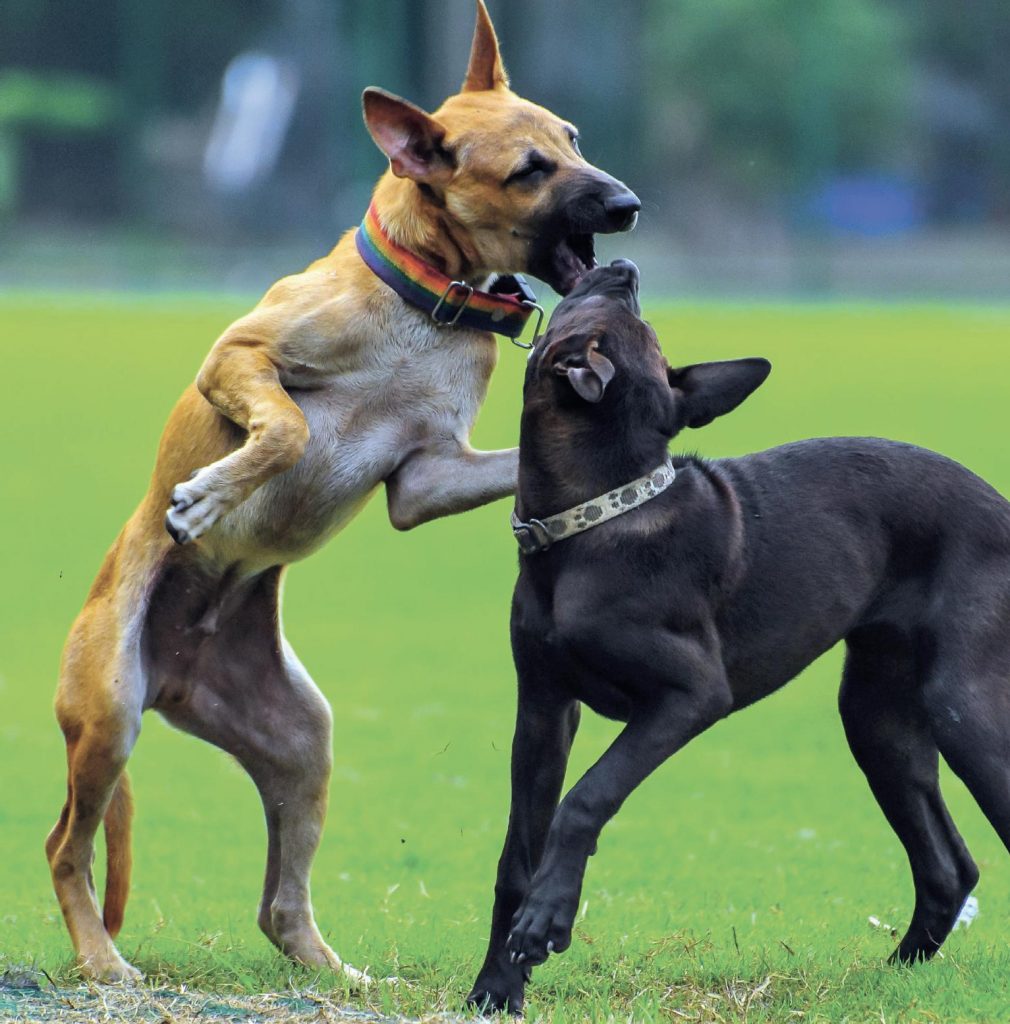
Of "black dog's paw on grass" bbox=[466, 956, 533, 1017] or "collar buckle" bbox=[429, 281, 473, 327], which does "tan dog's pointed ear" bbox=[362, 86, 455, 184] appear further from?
"black dog's paw on grass" bbox=[466, 956, 533, 1017]

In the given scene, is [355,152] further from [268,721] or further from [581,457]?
[581,457]

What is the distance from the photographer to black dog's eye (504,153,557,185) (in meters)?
5.18

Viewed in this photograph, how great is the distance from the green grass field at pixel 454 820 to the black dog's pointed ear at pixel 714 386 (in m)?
1.45

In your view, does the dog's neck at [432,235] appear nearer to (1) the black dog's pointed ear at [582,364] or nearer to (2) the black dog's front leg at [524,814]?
(1) the black dog's pointed ear at [582,364]

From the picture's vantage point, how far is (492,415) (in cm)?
1816

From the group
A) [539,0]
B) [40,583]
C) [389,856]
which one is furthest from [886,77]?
[389,856]

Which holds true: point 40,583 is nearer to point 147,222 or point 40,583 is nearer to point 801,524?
point 801,524

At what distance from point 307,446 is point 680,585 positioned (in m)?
1.35

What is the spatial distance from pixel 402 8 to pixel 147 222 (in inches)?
195

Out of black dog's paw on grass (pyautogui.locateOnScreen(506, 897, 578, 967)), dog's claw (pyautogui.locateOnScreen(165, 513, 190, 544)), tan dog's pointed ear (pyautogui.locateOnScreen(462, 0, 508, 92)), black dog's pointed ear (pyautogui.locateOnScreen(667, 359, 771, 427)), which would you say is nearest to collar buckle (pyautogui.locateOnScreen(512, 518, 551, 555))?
black dog's pointed ear (pyautogui.locateOnScreen(667, 359, 771, 427))

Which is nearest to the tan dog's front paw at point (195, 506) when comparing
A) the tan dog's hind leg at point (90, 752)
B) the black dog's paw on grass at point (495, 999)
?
the tan dog's hind leg at point (90, 752)

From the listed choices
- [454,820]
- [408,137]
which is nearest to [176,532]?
[408,137]

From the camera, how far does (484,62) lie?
561 centimetres

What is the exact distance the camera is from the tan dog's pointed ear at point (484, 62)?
18.2 ft
